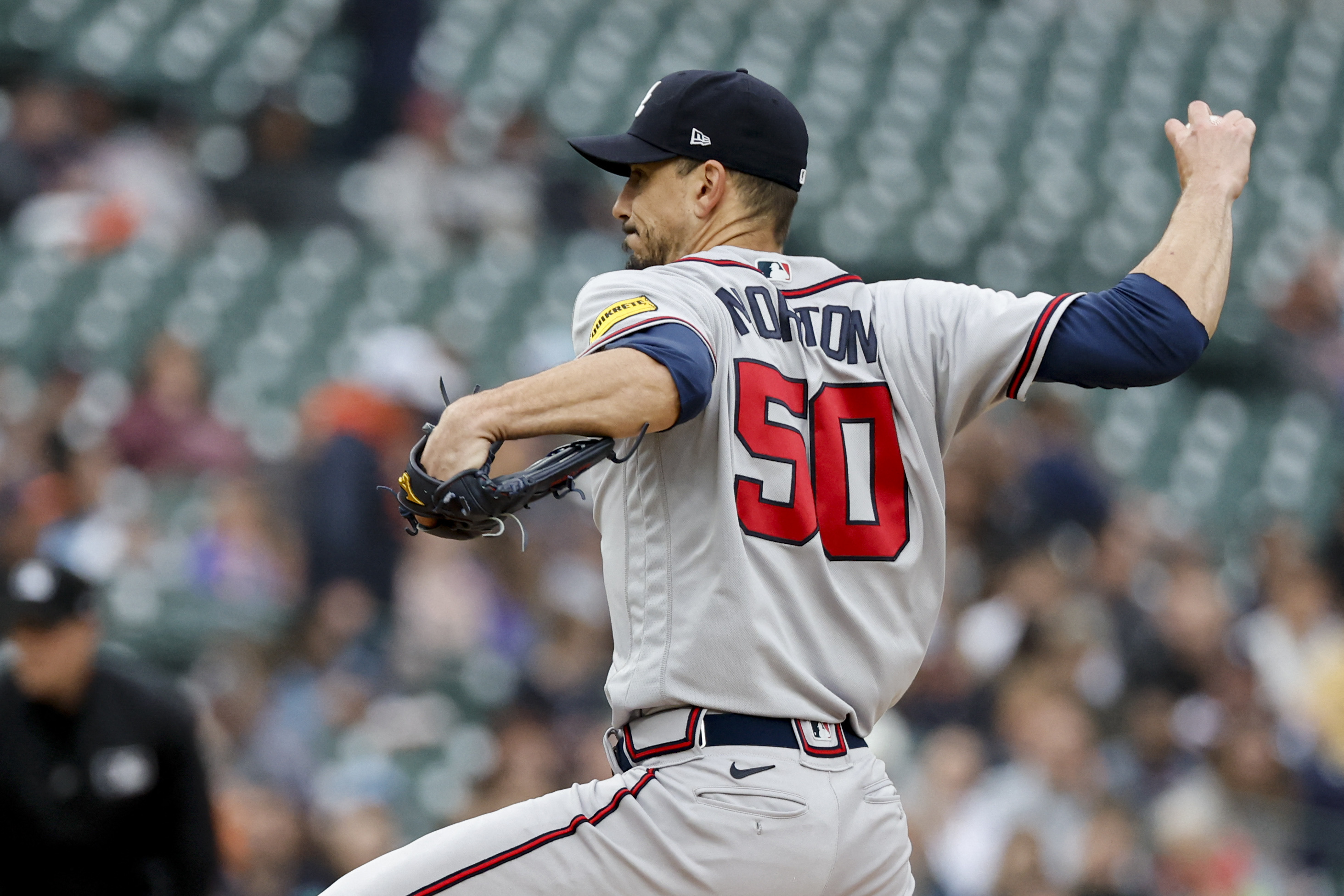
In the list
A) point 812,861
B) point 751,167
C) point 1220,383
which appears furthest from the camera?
point 1220,383

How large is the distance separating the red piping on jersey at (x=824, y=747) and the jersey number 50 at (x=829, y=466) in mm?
247

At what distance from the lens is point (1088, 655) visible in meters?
6.41

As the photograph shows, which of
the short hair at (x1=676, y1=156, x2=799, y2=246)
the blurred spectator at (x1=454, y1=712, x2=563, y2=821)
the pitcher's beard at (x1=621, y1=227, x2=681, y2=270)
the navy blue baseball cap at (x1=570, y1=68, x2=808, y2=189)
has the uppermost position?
the navy blue baseball cap at (x1=570, y1=68, x2=808, y2=189)

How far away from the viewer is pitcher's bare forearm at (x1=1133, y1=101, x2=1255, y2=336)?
7.28ft

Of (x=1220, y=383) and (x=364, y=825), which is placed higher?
(x=1220, y=383)

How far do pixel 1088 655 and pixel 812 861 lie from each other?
4.67 metres

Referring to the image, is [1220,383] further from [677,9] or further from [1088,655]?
[677,9]

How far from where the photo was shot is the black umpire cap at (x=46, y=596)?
410 centimetres

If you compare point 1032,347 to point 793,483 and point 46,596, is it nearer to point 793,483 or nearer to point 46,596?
point 793,483

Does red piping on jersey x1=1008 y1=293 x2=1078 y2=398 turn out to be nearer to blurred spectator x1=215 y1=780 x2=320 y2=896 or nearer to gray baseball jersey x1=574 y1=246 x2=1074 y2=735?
gray baseball jersey x1=574 y1=246 x2=1074 y2=735

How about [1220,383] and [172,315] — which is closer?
[172,315]

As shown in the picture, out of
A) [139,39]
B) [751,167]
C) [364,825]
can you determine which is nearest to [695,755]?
[751,167]

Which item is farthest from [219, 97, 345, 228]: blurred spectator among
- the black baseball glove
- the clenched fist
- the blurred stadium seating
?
the black baseball glove

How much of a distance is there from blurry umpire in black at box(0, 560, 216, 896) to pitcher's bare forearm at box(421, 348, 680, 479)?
2.59 meters
